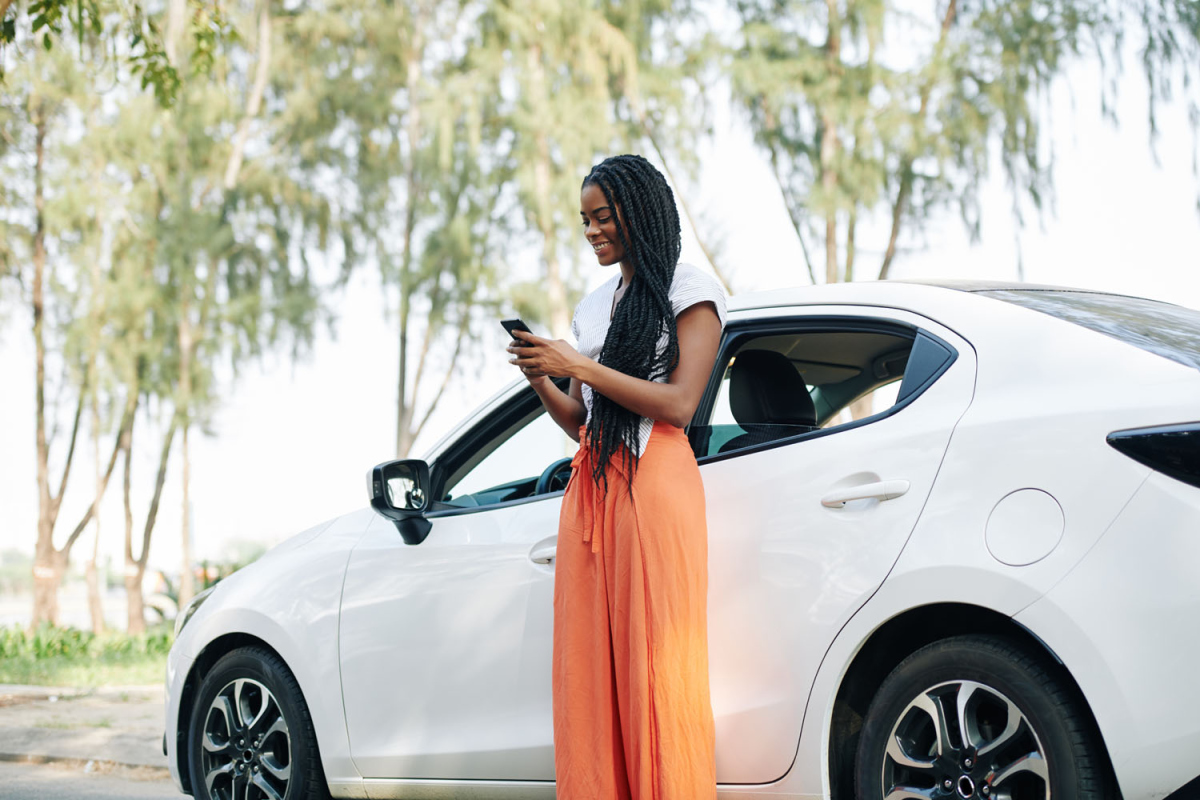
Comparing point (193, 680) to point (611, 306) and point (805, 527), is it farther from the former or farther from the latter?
point (805, 527)

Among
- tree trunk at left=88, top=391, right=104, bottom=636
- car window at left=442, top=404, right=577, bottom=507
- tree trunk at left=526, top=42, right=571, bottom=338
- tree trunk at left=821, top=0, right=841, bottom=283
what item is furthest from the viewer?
tree trunk at left=88, top=391, right=104, bottom=636

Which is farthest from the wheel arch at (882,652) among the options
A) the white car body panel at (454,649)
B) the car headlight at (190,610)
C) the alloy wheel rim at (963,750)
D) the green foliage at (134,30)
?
the green foliage at (134,30)

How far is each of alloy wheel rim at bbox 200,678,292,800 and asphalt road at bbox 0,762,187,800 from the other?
5.02ft

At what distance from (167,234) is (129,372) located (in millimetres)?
2335

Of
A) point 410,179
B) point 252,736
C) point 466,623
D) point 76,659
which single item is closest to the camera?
point 466,623

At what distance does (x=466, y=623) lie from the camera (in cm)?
380

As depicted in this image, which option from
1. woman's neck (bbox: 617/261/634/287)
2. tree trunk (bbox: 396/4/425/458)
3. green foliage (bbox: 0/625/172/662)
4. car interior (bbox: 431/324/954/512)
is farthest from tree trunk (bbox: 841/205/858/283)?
woman's neck (bbox: 617/261/634/287)

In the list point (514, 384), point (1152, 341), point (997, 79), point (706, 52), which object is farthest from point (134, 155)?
point (1152, 341)

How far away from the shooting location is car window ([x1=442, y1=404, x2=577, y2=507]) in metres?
4.14

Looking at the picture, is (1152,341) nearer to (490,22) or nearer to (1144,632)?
(1144,632)

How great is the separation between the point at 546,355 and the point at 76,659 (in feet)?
35.9

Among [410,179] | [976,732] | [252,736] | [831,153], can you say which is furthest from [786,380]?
[410,179]

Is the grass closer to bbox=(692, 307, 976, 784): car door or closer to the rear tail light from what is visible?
bbox=(692, 307, 976, 784): car door

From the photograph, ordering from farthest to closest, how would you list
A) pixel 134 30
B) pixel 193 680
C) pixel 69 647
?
pixel 69 647 → pixel 134 30 → pixel 193 680
